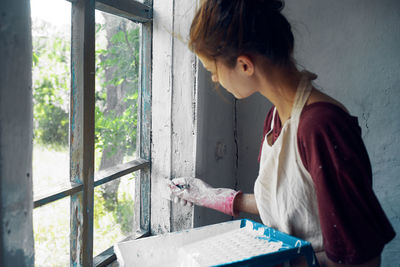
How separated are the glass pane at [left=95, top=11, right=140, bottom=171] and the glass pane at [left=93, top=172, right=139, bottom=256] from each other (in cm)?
12

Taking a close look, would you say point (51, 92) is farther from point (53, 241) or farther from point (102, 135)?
point (102, 135)

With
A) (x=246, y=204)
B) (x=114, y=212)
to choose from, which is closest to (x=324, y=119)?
(x=246, y=204)

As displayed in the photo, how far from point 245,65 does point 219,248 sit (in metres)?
0.46

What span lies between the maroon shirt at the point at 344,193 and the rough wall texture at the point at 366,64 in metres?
0.74

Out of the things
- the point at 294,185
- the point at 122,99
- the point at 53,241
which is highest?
the point at 122,99

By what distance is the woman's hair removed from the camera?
796 mm

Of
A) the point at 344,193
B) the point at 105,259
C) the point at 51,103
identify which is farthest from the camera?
the point at 51,103

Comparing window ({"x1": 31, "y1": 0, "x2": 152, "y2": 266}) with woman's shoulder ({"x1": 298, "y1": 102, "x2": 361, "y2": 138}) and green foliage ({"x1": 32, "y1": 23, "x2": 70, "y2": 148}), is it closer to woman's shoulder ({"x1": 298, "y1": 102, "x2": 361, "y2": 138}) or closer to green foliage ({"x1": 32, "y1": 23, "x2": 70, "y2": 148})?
woman's shoulder ({"x1": 298, "y1": 102, "x2": 361, "y2": 138})

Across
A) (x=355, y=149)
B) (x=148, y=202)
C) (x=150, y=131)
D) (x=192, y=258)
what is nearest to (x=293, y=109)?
(x=355, y=149)

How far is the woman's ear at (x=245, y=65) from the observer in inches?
33.0

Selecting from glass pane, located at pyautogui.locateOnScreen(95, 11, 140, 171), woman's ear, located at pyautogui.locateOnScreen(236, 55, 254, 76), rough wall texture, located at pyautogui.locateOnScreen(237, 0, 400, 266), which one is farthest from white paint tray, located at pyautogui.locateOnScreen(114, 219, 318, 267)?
rough wall texture, located at pyautogui.locateOnScreen(237, 0, 400, 266)

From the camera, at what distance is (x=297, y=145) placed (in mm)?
813

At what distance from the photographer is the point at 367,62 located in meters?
1.40

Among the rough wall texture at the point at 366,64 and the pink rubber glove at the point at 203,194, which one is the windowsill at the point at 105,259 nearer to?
the pink rubber glove at the point at 203,194
